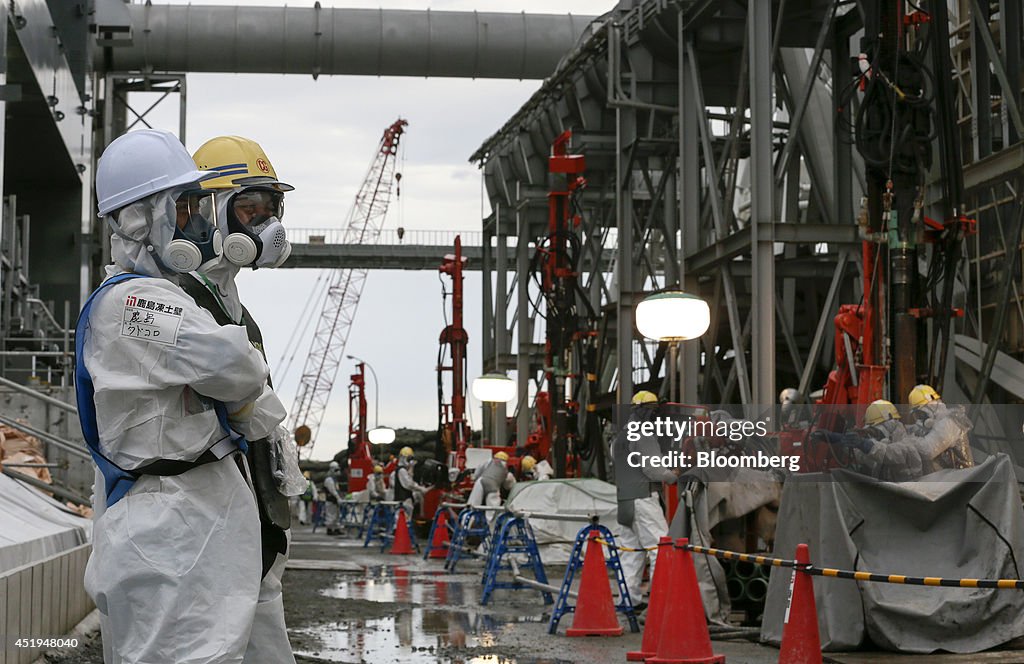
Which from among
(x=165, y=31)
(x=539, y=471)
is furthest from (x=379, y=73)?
(x=539, y=471)

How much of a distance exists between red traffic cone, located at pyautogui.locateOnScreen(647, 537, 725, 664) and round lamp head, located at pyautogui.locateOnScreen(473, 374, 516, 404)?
19092mm

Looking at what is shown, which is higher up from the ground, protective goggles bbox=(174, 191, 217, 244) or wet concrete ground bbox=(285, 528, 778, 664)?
protective goggles bbox=(174, 191, 217, 244)

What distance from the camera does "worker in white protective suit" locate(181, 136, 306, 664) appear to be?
15.4 feet

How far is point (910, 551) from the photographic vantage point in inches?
429

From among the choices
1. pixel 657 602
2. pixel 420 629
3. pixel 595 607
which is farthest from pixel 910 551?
pixel 420 629

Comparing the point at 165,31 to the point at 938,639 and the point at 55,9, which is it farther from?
the point at 938,639

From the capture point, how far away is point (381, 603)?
16156 millimetres

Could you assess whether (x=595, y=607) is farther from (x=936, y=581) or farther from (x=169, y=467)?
(x=169, y=467)

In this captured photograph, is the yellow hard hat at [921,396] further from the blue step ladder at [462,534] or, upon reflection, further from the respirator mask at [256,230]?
the blue step ladder at [462,534]

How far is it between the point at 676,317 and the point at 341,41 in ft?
82.0

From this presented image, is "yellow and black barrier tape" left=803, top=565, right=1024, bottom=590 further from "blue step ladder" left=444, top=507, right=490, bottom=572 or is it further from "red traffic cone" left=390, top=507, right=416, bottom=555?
"red traffic cone" left=390, top=507, right=416, bottom=555

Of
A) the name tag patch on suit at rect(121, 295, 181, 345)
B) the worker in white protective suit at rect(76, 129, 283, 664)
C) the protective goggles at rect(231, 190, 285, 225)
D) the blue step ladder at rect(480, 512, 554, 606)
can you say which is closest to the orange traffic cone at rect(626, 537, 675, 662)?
the blue step ladder at rect(480, 512, 554, 606)

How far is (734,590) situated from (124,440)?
9153 millimetres

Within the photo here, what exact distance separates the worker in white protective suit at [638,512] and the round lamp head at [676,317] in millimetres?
743
